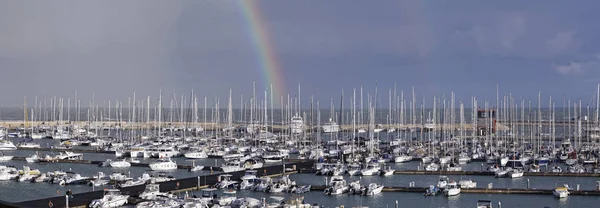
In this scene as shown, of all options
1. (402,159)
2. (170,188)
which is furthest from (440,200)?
(402,159)

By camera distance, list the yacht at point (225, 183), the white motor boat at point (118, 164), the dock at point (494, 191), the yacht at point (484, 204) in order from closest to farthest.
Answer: the yacht at point (484, 204)
the dock at point (494, 191)
the yacht at point (225, 183)
the white motor boat at point (118, 164)

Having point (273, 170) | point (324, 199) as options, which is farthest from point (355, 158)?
point (324, 199)

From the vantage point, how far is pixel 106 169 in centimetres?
5200

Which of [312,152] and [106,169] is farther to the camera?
[312,152]

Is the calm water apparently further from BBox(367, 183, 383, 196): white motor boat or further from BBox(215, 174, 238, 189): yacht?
BBox(215, 174, 238, 189): yacht

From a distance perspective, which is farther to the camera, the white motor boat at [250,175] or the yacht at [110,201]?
the white motor boat at [250,175]

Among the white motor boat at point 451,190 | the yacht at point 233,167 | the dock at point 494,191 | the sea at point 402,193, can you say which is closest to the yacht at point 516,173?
the sea at point 402,193

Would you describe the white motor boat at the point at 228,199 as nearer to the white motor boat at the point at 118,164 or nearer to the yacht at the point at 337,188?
the yacht at the point at 337,188

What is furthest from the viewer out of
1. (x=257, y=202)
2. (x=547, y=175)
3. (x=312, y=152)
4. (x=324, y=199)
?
(x=312, y=152)

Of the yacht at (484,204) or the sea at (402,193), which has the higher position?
the yacht at (484,204)

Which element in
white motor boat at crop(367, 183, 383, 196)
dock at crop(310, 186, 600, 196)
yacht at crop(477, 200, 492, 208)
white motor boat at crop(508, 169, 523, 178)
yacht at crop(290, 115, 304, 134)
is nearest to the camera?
yacht at crop(477, 200, 492, 208)

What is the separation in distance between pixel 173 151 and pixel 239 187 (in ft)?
85.8

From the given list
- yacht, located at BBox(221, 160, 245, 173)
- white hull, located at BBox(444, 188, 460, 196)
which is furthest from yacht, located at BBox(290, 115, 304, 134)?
white hull, located at BBox(444, 188, 460, 196)

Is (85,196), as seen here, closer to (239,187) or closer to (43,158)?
(239,187)
